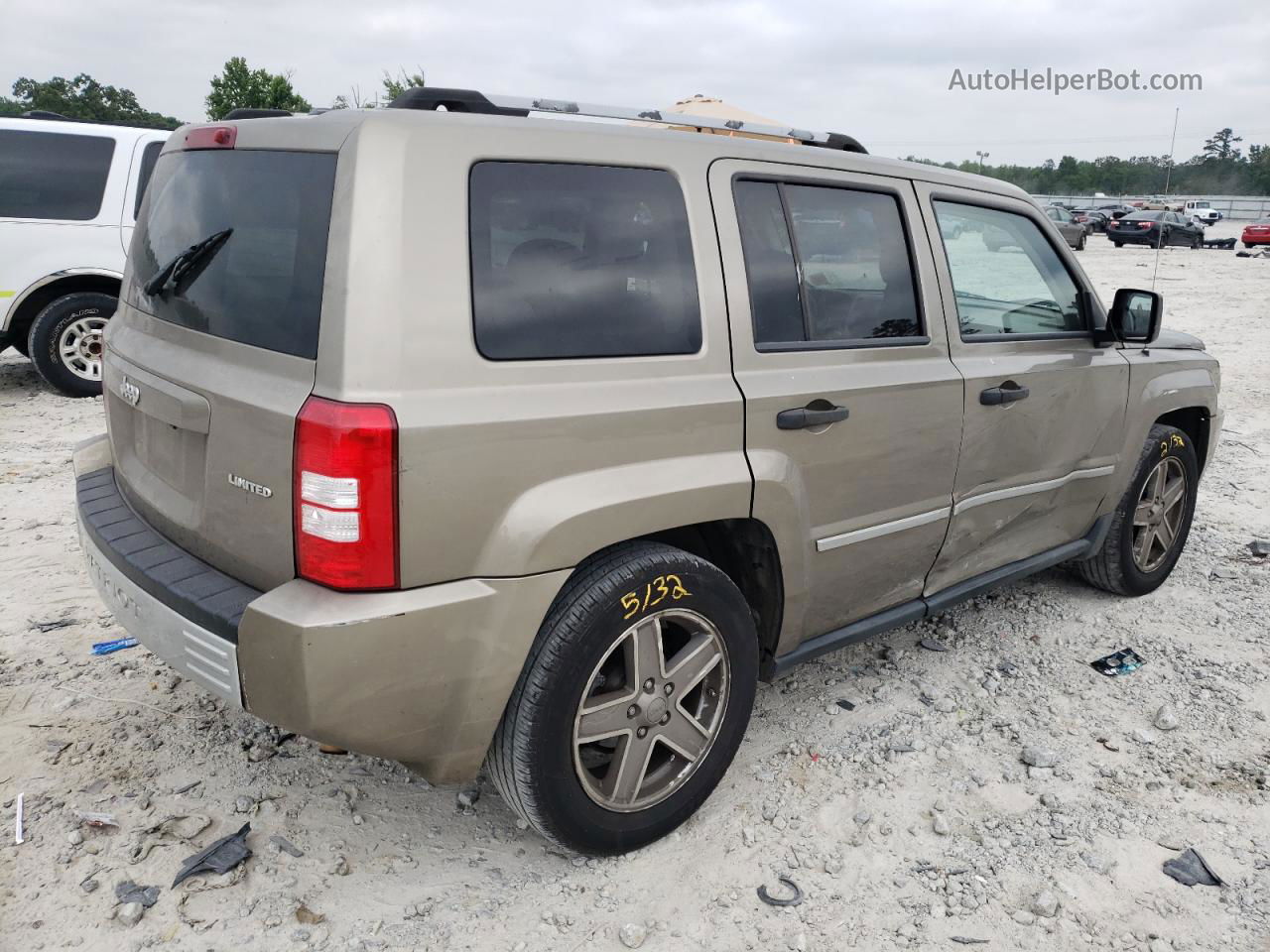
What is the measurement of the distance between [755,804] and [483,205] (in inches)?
75.6

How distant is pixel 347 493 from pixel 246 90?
1249 inches

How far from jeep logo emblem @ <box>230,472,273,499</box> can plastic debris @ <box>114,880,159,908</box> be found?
1.10 metres

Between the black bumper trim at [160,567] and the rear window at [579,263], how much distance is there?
0.84 metres

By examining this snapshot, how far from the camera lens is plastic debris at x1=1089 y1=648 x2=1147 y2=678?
12.6 ft

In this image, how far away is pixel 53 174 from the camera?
7352 millimetres

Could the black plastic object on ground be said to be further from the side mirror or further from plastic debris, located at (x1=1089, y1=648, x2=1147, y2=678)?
the side mirror

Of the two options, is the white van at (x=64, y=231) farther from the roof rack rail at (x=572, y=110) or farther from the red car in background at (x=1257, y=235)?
the red car in background at (x=1257, y=235)

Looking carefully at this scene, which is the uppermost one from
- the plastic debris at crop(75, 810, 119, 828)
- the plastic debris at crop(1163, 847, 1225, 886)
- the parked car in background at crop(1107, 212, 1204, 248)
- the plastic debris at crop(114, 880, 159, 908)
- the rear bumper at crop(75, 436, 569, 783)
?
the parked car in background at crop(1107, 212, 1204, 248)

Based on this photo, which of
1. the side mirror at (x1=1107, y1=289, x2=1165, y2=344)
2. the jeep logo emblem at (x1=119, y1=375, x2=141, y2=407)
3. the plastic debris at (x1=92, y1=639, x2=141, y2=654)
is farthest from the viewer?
the side mirror at (x1=1107, y1=289, x2=1165, y2=344)

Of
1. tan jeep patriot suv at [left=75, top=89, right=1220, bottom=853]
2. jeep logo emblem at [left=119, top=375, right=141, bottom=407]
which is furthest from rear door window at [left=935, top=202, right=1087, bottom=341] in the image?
jeep logo emblem at [left=119, top=375, right=141, bottom=407]

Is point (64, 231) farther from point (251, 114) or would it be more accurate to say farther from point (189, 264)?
point (189, 264)

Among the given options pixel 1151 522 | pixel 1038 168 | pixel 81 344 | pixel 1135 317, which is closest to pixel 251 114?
pixel 1135 317

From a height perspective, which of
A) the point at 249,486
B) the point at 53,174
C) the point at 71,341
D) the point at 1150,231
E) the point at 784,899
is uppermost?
the point at 1150,231

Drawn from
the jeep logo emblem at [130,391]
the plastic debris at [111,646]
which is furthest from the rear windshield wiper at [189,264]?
the plastic debris at [111,646]
